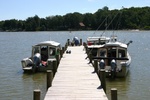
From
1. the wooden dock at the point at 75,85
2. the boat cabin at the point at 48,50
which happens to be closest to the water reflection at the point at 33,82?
the wooden dock at the point at 75,85

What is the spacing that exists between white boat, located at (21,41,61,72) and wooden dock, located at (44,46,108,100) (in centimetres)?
497

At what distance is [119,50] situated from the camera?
2652cm

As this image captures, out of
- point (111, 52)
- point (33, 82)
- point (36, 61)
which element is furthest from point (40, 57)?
point (111, 52)

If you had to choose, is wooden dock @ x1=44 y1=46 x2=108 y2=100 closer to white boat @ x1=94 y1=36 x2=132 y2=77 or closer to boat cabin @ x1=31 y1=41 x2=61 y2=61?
white boat @ x1=94 y1=36 x2=132 y2=77

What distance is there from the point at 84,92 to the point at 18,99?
6328mm

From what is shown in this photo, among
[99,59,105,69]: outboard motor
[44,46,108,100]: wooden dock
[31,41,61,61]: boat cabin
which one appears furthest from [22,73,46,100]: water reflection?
[99,59,105,69]: outboard motor

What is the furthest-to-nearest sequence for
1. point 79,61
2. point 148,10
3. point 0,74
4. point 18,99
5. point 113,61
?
1. point 148,10
2. point 0,74
3. point 79,61
4. point 113,61
5. point 18,99

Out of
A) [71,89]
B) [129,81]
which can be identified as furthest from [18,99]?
[129,81]

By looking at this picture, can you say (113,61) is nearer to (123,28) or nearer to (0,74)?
(0,74)

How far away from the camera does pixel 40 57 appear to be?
2875cm

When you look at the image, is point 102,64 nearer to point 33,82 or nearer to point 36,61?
point 33,82

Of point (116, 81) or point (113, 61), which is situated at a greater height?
point (113, 61)

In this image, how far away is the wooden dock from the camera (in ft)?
48.4

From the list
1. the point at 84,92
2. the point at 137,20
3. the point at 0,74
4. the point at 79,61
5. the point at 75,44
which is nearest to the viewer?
the point at 84,92
